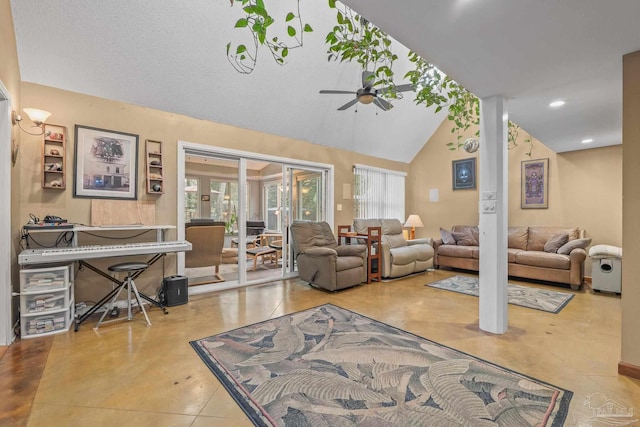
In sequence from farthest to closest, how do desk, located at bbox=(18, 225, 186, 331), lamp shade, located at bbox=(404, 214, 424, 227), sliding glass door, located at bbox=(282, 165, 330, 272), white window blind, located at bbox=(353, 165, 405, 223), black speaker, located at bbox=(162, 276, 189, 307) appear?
lamp shade, located at bbox=(404, 214, 424, 227), white window blind, located at bbox=(353, 165, 405, 223), sliding glass door, located at bbox=(282, 165, 330, 272), black speaker, located at bbox=(162, 276, 189, 307), desk, located at bbox=(18, 225, 186, 331)

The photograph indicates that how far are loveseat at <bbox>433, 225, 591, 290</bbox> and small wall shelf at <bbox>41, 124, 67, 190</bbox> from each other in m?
5.84

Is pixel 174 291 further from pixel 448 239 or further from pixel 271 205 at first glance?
pixel 448 239

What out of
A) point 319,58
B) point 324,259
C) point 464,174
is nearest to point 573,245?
point 464,174

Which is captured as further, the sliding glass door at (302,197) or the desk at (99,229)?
the sliding glass door at (302,197)

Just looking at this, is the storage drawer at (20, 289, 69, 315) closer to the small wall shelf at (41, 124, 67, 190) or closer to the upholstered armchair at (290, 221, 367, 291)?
the small wall shelf at (41, 124, 67, 190)

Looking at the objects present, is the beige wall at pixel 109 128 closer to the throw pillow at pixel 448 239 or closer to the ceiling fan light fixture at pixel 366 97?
the ceiling fan light fixture at pixel 366 97

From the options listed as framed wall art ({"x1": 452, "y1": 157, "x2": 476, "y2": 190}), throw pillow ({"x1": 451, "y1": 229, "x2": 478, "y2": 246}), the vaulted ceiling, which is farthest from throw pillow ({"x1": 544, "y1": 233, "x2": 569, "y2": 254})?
framed wall art ({"x1": 452, "y1": 157, "x2": 476, "y2": 190})

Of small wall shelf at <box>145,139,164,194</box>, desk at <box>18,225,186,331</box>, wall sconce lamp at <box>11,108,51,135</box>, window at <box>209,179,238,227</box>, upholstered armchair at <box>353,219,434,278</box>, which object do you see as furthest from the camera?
window at <box>209,179,238,227</box>

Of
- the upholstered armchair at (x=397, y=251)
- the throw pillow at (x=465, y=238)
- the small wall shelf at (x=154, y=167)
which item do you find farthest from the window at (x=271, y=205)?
the throw pillow at (x=465, y=238)

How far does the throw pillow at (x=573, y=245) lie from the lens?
4.22 m

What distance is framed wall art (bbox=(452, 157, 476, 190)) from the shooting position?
6000 millimetres

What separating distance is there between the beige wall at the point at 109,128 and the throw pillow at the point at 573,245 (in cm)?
454

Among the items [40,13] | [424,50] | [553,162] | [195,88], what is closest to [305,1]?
[195,88]

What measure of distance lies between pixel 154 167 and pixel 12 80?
136cm
